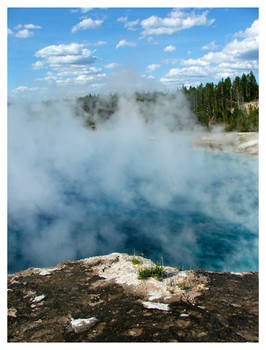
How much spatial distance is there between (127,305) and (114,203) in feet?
18.7

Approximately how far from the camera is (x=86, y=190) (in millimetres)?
10703

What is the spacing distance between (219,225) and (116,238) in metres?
2.77

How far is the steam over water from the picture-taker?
7.07 metres

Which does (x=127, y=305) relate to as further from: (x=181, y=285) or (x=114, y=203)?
(x=114, y=203)

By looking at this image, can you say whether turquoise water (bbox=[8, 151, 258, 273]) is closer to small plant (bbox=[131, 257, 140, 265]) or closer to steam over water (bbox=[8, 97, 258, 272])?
steam over water (bbox=[8, 97, 258, 272])

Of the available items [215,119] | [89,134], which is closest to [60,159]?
[89,134]

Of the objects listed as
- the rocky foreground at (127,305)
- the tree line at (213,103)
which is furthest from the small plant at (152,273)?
the tree line at (213,103)

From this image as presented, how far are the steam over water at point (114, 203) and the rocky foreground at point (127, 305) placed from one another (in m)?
1.52

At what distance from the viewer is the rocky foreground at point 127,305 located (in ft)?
11.0

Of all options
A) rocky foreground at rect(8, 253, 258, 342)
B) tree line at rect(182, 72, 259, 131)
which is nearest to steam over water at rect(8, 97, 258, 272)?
rocky foreground at rect(8, 253, 258, 342)

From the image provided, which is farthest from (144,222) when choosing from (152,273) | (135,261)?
(152,273)

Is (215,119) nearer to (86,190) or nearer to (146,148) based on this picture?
(146,148)

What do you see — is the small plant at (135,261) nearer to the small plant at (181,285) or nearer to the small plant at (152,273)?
the small plant at (152,273)

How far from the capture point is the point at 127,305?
405 cm
